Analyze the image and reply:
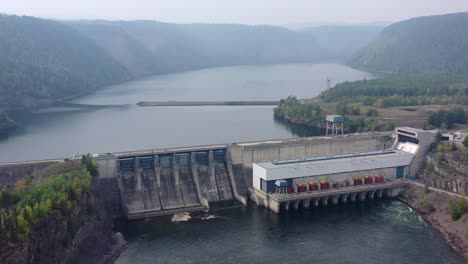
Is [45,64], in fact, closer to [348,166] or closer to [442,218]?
[348,166]

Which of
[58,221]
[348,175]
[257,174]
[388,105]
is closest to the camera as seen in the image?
[58,221]

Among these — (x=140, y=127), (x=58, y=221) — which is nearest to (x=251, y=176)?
(x=58, y=221)

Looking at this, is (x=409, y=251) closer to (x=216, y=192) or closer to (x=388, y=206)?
(x=388, y=206)

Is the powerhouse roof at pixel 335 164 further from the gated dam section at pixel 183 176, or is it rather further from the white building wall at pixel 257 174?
the gated dam section at pixel 183 176

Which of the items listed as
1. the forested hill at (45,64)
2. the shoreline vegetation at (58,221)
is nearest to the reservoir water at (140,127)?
the forested hill at (45,64)

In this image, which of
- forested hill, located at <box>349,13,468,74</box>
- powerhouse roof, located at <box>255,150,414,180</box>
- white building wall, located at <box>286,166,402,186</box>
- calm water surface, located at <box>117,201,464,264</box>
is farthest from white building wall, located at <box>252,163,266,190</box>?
forested hill, located at <box>349,13,468,74</box>

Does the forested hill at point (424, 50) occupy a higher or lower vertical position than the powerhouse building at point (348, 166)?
higher
